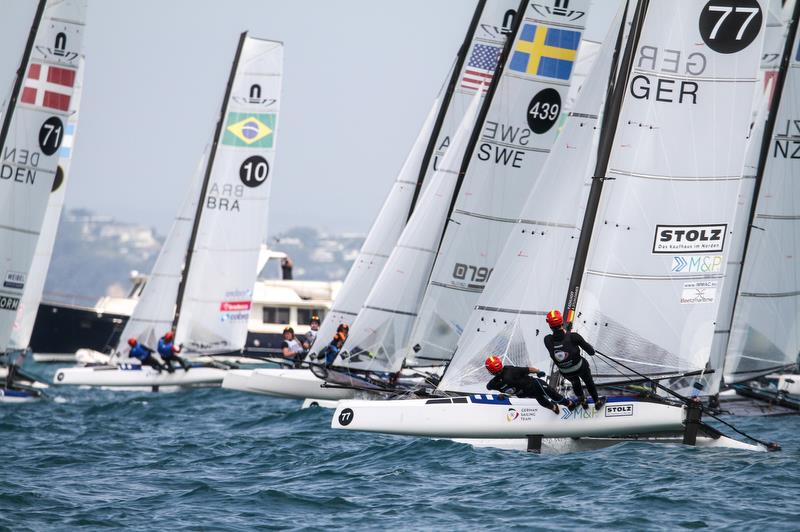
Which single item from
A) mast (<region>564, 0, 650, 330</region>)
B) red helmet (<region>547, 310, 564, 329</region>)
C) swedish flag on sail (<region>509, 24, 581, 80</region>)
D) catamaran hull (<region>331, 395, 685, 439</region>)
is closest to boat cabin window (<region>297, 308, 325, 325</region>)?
swedish flag on sail (<region>509, 24, 581, 80</region>)

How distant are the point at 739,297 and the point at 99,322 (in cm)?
3371

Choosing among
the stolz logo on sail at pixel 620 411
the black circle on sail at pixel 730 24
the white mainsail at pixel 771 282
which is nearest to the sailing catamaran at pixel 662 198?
the black circle on sail at pixel 730 24

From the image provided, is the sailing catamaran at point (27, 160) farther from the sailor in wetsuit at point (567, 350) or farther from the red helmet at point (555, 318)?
the red helmet at point (555, 318)

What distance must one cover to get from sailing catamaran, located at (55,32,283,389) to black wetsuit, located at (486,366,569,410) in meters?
15.4

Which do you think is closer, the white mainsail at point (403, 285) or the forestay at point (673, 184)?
the forestay at point (673, 184)

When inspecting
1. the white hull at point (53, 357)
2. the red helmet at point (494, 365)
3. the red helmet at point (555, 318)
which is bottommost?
the white hull at point (53, 357)

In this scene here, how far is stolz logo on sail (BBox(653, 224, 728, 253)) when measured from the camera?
49.3 feet

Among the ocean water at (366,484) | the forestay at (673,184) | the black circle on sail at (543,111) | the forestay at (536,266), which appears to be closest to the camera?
the ocean water at (366,484)

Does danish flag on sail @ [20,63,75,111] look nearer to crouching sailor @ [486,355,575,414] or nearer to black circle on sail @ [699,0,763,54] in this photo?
crouching sailor @ [486,355,575,414]

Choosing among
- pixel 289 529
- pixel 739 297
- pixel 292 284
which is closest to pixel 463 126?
pixel 739 297

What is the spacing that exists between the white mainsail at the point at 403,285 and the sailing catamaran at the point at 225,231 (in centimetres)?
850

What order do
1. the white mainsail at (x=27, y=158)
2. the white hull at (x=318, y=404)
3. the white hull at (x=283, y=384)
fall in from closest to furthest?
the white hull at (x=318, y=404)
the white hull at (x=283, y=384)
the white mainsail at (x=27, y=158)

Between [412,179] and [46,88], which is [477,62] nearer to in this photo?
[412,179]

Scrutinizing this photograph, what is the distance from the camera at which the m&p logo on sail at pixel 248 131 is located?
97.5 feet
